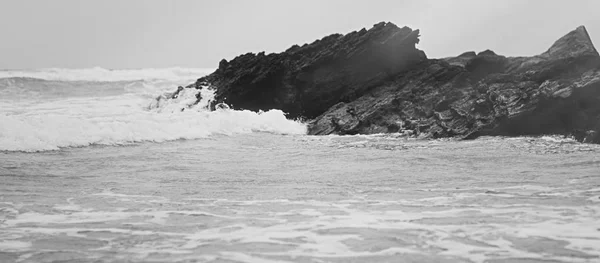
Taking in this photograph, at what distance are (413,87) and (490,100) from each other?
5227 millimetres

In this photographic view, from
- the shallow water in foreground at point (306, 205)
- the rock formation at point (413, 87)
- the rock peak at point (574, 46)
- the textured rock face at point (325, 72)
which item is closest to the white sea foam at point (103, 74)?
the rock formation at point (413, 87)

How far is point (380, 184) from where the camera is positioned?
9.10 m

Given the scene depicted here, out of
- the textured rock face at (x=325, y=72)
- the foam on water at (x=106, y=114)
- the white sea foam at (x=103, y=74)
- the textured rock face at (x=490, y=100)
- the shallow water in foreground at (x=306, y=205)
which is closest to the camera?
the shallow water in foreground at (x=306, y=205)

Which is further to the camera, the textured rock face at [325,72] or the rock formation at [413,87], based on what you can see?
the textured rock face at [325,72]

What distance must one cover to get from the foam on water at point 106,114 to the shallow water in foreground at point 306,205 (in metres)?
1.27

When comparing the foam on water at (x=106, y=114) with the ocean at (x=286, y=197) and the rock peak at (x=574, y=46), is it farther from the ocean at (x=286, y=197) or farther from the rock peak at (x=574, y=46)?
the rock peak at (x=574, y=46)

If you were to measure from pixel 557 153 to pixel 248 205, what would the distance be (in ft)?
23.5

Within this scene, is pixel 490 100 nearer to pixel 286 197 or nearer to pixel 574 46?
pixel 574 46

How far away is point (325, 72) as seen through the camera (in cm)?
2547

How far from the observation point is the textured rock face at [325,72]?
24.5 metres

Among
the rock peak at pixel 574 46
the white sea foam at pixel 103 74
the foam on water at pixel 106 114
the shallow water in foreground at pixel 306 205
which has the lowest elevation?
the shallow water in foreground at pixel 306 205

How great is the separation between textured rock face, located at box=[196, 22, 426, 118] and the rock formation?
46mm

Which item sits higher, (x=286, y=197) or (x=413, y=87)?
(x=413, y=87)

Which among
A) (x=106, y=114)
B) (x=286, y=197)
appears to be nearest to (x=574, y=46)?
(x=286, y=197)
